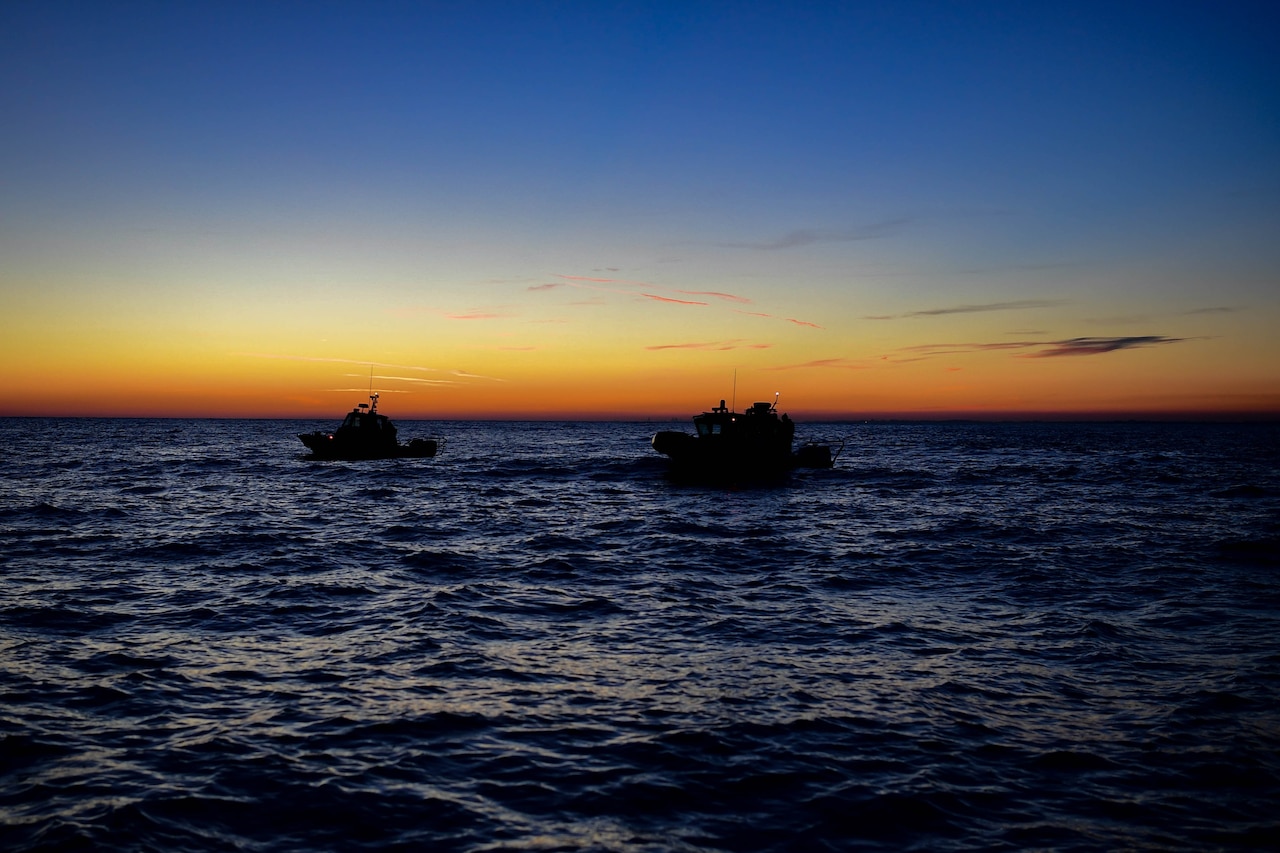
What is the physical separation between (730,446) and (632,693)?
44033mm

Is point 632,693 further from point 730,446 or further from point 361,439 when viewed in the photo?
point 361,439

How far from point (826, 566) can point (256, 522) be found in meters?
24.2

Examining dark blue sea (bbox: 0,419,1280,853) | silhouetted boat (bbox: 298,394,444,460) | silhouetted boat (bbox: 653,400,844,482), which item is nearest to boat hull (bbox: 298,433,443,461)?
silhouetted boat (bbox: 298,394,444,460)

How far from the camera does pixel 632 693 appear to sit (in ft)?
38.1

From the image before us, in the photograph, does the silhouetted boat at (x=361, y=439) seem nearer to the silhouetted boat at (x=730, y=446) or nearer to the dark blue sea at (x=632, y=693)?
the silhouetted boat at (x=730, y=446)

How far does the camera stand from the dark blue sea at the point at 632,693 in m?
7.92

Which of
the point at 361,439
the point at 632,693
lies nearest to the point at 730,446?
the point at 361,439

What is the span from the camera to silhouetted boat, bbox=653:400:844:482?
55.0 metres

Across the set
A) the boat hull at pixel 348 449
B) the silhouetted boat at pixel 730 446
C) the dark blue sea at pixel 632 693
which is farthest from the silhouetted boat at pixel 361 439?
the dark blue sea at pixel 632 693

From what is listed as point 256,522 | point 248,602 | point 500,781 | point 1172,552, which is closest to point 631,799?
point 500,781

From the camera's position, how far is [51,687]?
1141 cm

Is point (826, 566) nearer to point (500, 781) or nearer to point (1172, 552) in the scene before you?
point (1172, 552)

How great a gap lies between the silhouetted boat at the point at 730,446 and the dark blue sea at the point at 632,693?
27.0m

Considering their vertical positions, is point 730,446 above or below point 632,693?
above
